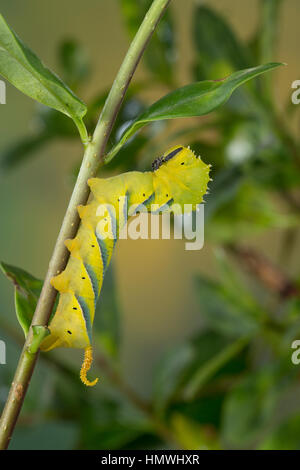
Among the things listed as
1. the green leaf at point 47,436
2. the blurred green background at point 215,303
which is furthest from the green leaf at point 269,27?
the green leaf at point 47,436

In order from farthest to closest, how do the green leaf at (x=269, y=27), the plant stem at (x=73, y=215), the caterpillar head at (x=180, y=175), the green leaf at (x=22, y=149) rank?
the green leaf at (x=22, y=149) < the green leaf at (x=269, y=27) < the caterpillar head at (x=180, y=175) < the plant stem at (x=73, y=215)

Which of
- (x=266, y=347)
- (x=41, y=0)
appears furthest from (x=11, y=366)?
(x=41, y=0)

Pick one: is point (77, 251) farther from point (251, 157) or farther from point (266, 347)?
point (266, 347)

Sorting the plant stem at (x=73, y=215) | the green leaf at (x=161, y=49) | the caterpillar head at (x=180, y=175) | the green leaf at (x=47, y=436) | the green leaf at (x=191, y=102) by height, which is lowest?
the plant stem at (x=73, y=215)

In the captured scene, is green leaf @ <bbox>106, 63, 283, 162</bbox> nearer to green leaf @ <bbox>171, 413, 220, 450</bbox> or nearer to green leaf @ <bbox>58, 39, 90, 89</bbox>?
green leaf @ <bbox>171, 413, 220, 450</bbox>

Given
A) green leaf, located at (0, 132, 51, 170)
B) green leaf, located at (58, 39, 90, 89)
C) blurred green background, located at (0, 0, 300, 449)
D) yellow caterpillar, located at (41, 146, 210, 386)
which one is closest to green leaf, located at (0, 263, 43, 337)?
yellow caterpillar, located at (41, 146, 210, 386)

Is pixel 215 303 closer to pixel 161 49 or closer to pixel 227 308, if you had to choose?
pixel 227 308

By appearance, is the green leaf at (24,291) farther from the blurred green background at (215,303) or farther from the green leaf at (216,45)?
the green leaf at (216,45)
